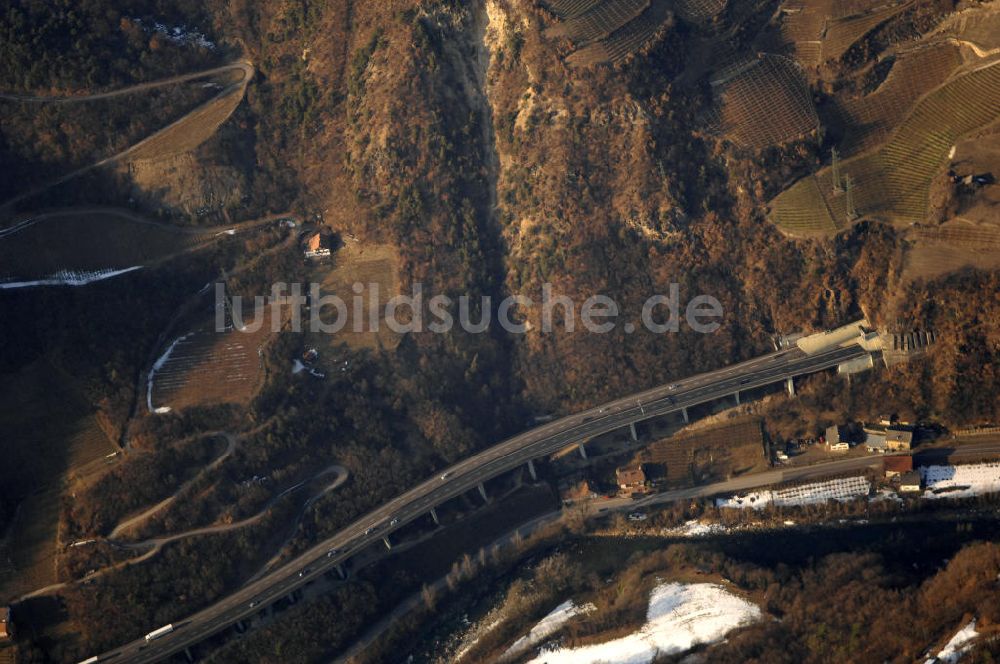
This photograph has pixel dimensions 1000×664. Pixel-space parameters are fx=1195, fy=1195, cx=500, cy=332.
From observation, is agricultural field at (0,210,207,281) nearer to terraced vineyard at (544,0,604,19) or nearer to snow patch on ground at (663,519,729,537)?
terraced vineyard at (544,0,604,19)

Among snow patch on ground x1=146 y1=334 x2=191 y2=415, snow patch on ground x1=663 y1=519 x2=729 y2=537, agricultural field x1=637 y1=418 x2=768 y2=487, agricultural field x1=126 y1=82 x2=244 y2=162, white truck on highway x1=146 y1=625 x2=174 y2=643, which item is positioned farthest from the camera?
agricultural field x1=126 y1=82 x2=244 y2=162

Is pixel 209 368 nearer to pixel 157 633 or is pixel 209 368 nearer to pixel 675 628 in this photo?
pixel 157 633

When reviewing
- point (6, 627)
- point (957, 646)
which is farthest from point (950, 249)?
Answer: point (6, 627)

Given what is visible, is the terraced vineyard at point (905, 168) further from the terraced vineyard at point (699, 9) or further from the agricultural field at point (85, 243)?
the agricultural field at point (85, 243)

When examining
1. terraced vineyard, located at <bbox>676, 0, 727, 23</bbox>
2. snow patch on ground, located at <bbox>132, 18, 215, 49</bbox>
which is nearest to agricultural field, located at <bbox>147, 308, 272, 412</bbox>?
snow patch on ground, located at <bbox>132, 18, 215, 49</bbox>

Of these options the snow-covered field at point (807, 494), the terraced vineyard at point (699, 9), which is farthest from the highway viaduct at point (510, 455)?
the terraced vineyard at point (699, 9)
